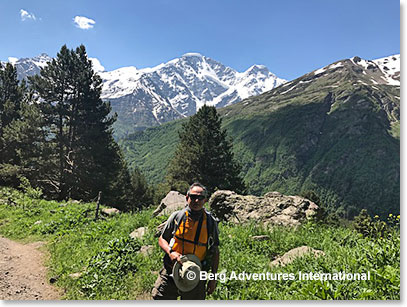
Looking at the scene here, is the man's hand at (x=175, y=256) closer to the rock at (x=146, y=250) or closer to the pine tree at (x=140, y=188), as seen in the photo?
the rock at (x=146, y=250)

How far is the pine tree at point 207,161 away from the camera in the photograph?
28.1 m

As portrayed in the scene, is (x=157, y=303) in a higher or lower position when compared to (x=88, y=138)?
lower

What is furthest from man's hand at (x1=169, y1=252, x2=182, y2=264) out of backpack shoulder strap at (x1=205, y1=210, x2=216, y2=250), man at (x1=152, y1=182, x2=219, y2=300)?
backpack shoulder strap at (x1=205, y1=210, x2=216, y2=250)

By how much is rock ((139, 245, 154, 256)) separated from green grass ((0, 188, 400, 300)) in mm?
112

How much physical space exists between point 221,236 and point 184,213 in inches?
175

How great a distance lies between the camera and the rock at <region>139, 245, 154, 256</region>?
24.2 feet

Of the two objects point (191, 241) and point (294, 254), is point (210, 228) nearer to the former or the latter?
point (191, 241)

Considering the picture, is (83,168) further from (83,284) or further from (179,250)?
(179,250)

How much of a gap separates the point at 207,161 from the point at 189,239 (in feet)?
81.6

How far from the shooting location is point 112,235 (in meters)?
9.20

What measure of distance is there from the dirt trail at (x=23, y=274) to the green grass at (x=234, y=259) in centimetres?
31

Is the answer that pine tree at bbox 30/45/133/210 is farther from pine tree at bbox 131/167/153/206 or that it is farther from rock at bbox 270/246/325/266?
pine tree at bbox 131/167/153/206

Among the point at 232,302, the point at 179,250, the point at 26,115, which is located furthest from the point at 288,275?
the point at 26,115

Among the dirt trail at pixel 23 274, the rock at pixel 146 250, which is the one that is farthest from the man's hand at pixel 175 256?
the dirt trail at pixel 23 274
